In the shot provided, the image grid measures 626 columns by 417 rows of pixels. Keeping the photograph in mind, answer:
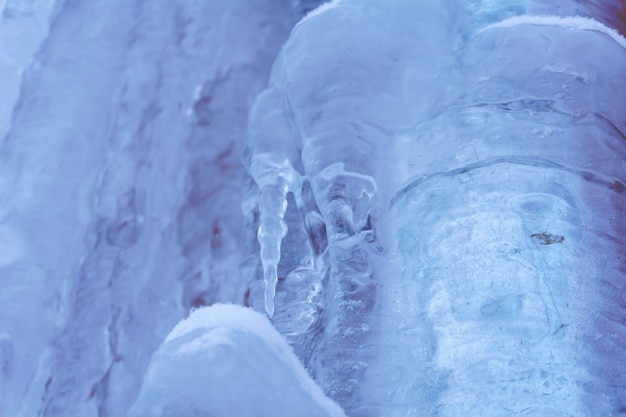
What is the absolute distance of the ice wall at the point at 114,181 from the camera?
75cm

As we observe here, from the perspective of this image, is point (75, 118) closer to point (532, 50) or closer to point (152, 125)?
point (152, 125)

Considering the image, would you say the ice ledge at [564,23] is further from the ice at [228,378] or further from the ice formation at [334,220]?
the ice at [228,378]

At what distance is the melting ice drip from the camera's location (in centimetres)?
60

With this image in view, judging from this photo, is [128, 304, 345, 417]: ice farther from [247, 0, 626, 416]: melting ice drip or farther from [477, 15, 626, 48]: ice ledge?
[477, 15, 626, 48]: ice ledge

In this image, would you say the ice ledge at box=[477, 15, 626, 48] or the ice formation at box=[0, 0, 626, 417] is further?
the ice ledge at box=[477, 15, 626, 48]

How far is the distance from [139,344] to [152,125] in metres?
0.28

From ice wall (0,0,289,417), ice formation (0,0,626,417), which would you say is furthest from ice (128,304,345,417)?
ice wall (0,0,289,417)

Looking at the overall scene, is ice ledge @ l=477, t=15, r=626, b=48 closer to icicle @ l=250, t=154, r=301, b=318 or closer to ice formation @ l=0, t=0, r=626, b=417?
ice formation @ l=0, t=0, r=626, b=417

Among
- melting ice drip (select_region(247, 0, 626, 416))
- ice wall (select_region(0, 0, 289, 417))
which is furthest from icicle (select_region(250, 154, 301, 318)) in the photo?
ice wall (select_region(0, 0, 289, 417))

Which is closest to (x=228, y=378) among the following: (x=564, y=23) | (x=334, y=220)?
(x=334, y=220)

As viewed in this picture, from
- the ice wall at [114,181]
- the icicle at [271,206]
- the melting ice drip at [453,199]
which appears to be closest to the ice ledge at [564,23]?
the melting ice drip at [453,199]

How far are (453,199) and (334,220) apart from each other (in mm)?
114

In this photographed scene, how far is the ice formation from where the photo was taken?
60cm

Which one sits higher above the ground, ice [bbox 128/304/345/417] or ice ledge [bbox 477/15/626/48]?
ice ledge [bbox 477/15/626/48]
